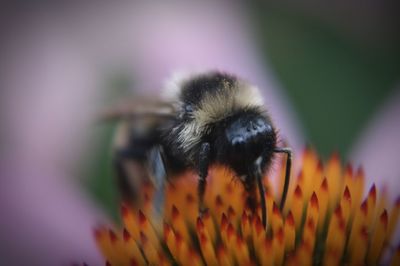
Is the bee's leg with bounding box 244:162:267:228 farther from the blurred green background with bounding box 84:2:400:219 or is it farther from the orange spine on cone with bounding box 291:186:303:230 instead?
the blurred green background with bounding box 84:2:400:219

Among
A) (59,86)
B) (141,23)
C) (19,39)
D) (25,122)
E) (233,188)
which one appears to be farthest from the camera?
(19,39)

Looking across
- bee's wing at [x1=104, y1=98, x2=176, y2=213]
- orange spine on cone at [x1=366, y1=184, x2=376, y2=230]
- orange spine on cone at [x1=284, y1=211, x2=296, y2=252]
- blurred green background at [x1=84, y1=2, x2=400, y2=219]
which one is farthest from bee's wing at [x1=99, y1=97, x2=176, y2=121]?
blurred green background at [x1=84, y1=2, x2=400, y2=219]

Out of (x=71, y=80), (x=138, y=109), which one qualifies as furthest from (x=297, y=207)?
(x=71, y=80)

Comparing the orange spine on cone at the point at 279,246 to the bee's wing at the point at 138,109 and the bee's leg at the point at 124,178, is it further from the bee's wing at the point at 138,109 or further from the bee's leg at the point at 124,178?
the bee's leg at the point at 124,178

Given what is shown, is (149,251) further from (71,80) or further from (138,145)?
(71,80)

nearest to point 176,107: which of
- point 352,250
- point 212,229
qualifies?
point 212,229

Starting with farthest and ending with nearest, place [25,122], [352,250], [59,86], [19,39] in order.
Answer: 1. [19,39]
2. [59,86]
3. [25,122]
4. [352,250]

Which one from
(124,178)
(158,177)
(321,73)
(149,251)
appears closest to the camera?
(149,251)

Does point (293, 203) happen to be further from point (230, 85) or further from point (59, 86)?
point (59, 86)

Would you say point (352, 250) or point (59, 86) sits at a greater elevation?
point (59, 86)
